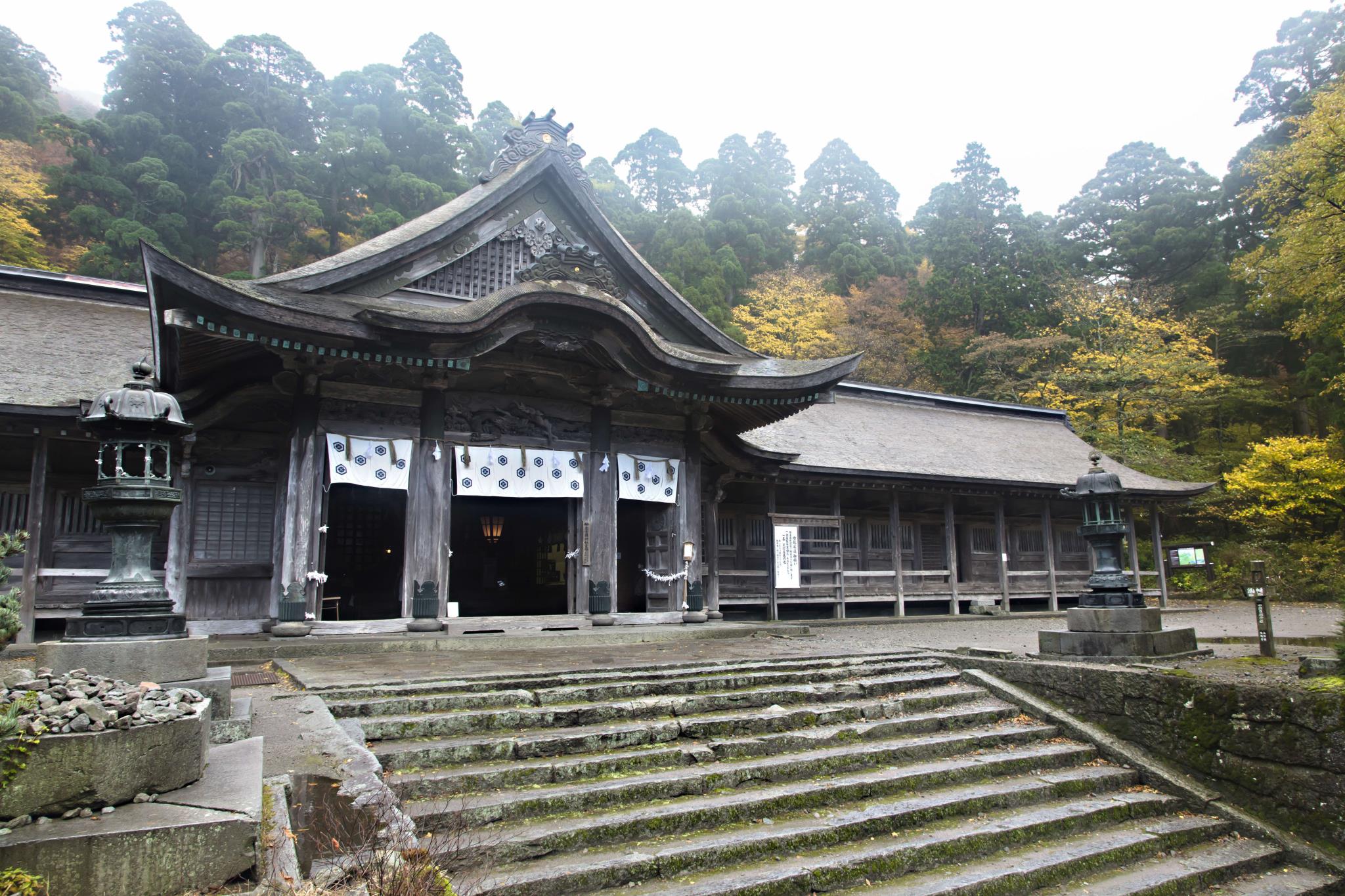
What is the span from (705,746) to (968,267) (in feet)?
112

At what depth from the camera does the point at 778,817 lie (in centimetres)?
548

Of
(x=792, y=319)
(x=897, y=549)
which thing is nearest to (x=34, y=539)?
(x=897, y=549)

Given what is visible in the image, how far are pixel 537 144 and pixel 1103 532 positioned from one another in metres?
10.3

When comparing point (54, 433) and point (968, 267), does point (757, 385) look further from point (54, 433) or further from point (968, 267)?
point (968, 267)

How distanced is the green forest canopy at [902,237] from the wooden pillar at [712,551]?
15.9 m

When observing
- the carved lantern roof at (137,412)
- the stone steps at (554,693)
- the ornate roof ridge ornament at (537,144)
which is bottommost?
the stone steps at (554,693)

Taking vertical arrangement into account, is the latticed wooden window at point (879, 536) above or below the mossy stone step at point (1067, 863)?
above

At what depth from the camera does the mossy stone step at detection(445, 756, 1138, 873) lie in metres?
4.73

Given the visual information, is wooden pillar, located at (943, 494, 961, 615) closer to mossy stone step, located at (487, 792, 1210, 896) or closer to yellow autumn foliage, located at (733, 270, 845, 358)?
mossy stone step, located at (487, 792, 1210, 896)

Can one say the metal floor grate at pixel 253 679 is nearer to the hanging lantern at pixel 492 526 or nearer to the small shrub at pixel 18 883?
the small shrub at pixel 18 883

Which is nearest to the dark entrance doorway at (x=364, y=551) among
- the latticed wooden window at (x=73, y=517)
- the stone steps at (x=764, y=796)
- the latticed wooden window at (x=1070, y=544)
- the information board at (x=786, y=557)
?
the latticed wooden window at (x=73, y=517)

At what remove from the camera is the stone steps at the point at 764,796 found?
15.5 ft

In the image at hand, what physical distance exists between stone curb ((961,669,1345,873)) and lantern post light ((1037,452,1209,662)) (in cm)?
83

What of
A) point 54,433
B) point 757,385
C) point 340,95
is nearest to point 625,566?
point 757,385
